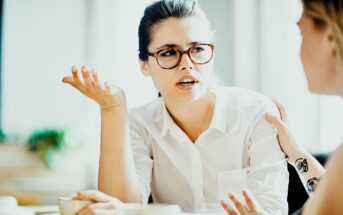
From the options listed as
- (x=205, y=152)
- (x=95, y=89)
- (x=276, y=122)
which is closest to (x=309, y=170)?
(x=276, y=122)

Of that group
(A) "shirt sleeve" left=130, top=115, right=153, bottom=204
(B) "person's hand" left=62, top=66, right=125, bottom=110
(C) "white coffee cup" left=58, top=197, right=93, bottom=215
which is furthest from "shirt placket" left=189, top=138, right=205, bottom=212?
(C) "white coffee cup" left=58, top=197, right=93, bottom=215

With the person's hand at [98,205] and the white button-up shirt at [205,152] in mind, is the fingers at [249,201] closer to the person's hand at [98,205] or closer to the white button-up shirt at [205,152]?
the person's hand at [98,205]

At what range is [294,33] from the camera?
356 cm

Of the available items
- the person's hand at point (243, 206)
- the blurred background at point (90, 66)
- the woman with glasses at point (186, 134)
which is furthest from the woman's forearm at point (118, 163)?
the blurred background at point (90, 66)

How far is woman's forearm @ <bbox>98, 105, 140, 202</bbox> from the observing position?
5.62ft

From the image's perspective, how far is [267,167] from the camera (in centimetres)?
175

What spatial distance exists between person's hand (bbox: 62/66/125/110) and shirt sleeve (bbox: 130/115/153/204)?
325 mm

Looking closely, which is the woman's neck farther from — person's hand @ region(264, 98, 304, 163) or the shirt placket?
person's hand @ region(264, 98, 304, 163)

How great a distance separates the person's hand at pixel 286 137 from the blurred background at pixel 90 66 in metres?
1.64

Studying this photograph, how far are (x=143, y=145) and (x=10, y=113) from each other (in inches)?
96.9

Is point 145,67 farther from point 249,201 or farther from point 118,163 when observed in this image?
point 249,201

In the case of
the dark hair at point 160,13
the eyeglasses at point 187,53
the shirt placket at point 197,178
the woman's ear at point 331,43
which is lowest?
the shirt placket at point 197,178

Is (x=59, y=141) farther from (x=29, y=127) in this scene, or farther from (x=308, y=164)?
(x=308, y=164)

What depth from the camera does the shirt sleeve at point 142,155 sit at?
1.84 meters
